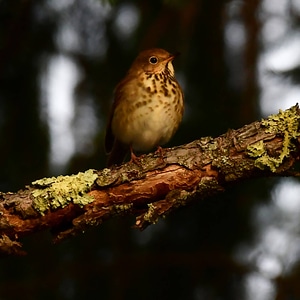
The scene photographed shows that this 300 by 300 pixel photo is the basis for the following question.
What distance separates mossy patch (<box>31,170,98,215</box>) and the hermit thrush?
2.60 feet

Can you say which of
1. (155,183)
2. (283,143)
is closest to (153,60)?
(155,183)

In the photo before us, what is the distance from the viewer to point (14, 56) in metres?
3.37

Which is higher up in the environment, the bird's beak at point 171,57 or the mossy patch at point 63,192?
the bird's beak at point 171,57

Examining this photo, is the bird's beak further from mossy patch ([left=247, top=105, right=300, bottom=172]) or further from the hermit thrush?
mossy patch ([left=247, top=105, right=300, bottom=172])

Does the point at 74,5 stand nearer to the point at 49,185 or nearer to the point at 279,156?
the point at 49,185

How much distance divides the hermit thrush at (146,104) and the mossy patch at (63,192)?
793mm

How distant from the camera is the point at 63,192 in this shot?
8.96 feet

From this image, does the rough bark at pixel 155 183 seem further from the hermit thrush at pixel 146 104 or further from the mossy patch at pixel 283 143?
the hermit thrush at pixel 146 104

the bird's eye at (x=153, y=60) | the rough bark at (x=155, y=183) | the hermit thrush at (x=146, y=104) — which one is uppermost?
the bird's eye at (x=153, y=60)

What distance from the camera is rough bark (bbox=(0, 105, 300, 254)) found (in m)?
2.61

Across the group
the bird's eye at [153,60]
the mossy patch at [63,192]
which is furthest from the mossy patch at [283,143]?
the bird's eye at [153,60]

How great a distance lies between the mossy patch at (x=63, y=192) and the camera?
2684 mm

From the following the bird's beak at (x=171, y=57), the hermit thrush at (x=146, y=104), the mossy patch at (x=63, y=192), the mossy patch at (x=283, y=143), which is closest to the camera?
the mossy patch at (x=283, y=143)

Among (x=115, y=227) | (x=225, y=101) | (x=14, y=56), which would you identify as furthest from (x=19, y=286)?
(x=225, y=101)
